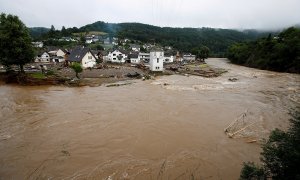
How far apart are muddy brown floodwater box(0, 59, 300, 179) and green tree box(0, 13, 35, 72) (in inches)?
300

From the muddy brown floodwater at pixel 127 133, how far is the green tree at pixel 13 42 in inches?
300

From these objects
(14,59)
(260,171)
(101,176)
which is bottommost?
(101,176)

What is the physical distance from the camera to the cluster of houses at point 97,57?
4891cm

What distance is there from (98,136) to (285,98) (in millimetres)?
23156

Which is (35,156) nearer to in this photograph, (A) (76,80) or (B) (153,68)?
(A) (76,80)

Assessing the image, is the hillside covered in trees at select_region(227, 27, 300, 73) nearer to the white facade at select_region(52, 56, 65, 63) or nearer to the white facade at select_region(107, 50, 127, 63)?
the white facade at select_region(107, 50, 127, 63)

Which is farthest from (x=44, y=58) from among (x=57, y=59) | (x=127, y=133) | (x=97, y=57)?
(x=127, y=133)

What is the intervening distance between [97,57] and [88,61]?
12.5 meters

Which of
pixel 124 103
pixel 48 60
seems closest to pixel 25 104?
pixel 124 103

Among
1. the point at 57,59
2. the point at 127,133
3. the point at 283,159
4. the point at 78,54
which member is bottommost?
the point at 127,133

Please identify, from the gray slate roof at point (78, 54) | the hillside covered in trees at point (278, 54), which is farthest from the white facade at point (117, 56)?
the hillside covered in trees at point (278, 54)

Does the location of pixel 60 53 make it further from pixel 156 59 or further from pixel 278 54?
pixel 278 54

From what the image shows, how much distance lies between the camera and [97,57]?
65.0 metres

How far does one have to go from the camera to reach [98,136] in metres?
15.8
